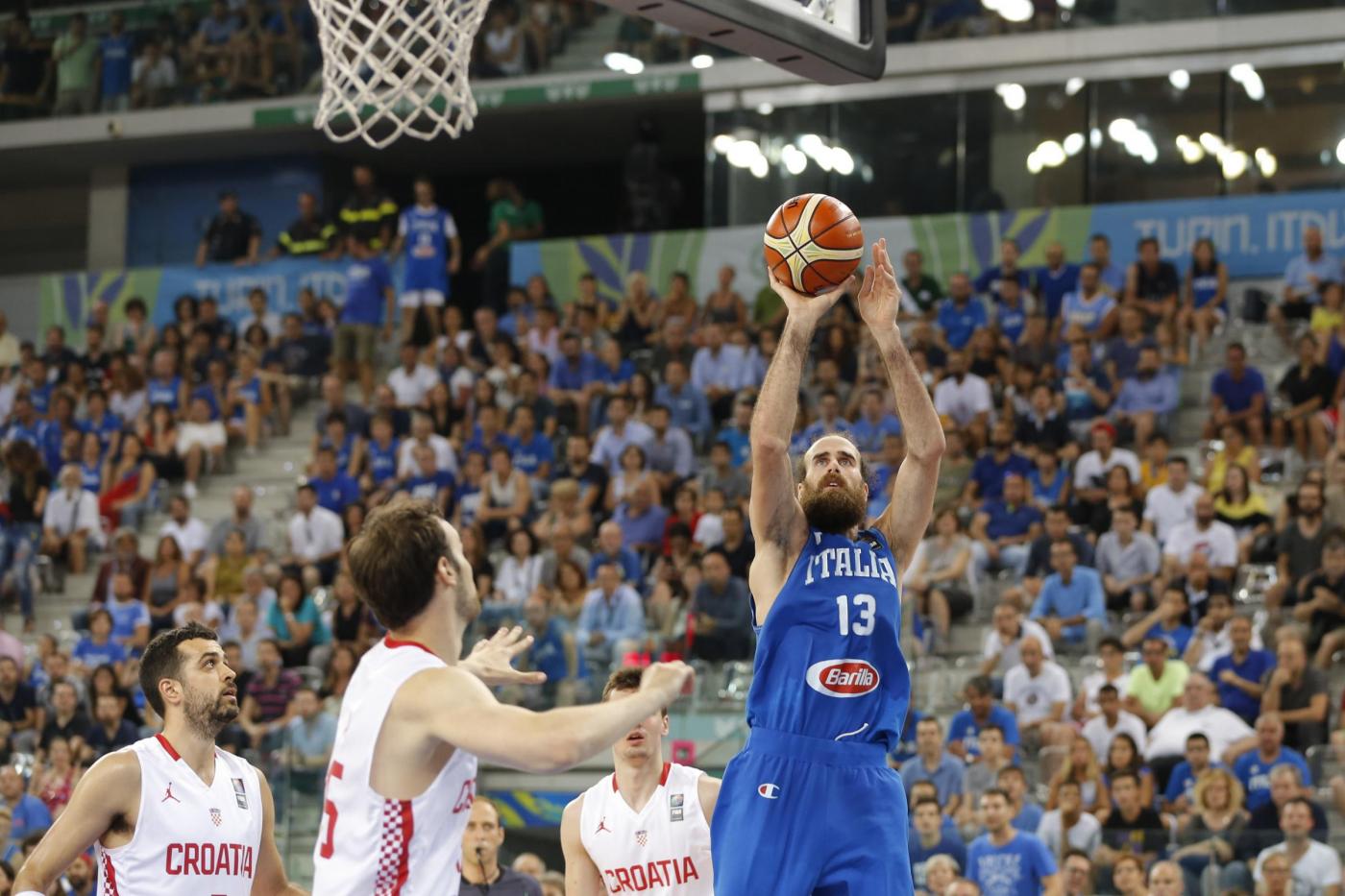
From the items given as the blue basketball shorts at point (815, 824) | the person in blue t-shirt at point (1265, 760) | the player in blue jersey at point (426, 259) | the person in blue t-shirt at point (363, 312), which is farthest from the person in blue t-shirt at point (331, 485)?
the blue basketball shorts at point (815, 824)

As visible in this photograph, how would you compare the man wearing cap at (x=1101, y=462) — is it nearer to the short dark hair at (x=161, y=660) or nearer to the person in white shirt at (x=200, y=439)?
the person in white shirt at (x=200, y=439)

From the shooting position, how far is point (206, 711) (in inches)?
285

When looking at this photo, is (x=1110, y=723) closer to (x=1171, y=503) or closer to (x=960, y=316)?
(x=1171, y=503)

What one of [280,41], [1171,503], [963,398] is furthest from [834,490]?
[280,41]

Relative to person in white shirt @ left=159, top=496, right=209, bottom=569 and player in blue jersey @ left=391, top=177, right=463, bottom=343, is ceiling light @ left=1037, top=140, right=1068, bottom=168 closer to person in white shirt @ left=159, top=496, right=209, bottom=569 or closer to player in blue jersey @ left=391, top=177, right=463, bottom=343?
player in blue jersey @ left=391, top=177, right=463, bottom=343

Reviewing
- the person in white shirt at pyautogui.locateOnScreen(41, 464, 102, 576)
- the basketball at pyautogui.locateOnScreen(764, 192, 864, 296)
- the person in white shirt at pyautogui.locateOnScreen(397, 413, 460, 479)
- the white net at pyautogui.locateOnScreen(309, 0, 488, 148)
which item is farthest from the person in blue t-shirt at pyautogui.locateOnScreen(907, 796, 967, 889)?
the person in white shirt at pyautogui.locateOnScreen(41, 464, 102, 576)

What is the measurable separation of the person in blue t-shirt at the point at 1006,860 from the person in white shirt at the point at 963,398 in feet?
20.4

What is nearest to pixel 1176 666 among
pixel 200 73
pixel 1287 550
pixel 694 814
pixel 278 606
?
pixel 1287 550

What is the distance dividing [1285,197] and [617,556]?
26.5 ft

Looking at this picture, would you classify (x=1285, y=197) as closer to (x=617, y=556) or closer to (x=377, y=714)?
(x=617, y=556)

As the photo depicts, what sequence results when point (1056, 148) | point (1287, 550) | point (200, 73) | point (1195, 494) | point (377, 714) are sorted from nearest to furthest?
point (377, 714) → point (1287, 550) → point (1195, 494) → point (1056, 148) → point (200, 73)

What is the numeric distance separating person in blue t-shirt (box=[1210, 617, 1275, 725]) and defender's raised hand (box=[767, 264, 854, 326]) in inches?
278

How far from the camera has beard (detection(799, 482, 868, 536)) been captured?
22.1ft

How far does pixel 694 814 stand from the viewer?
319 inches
